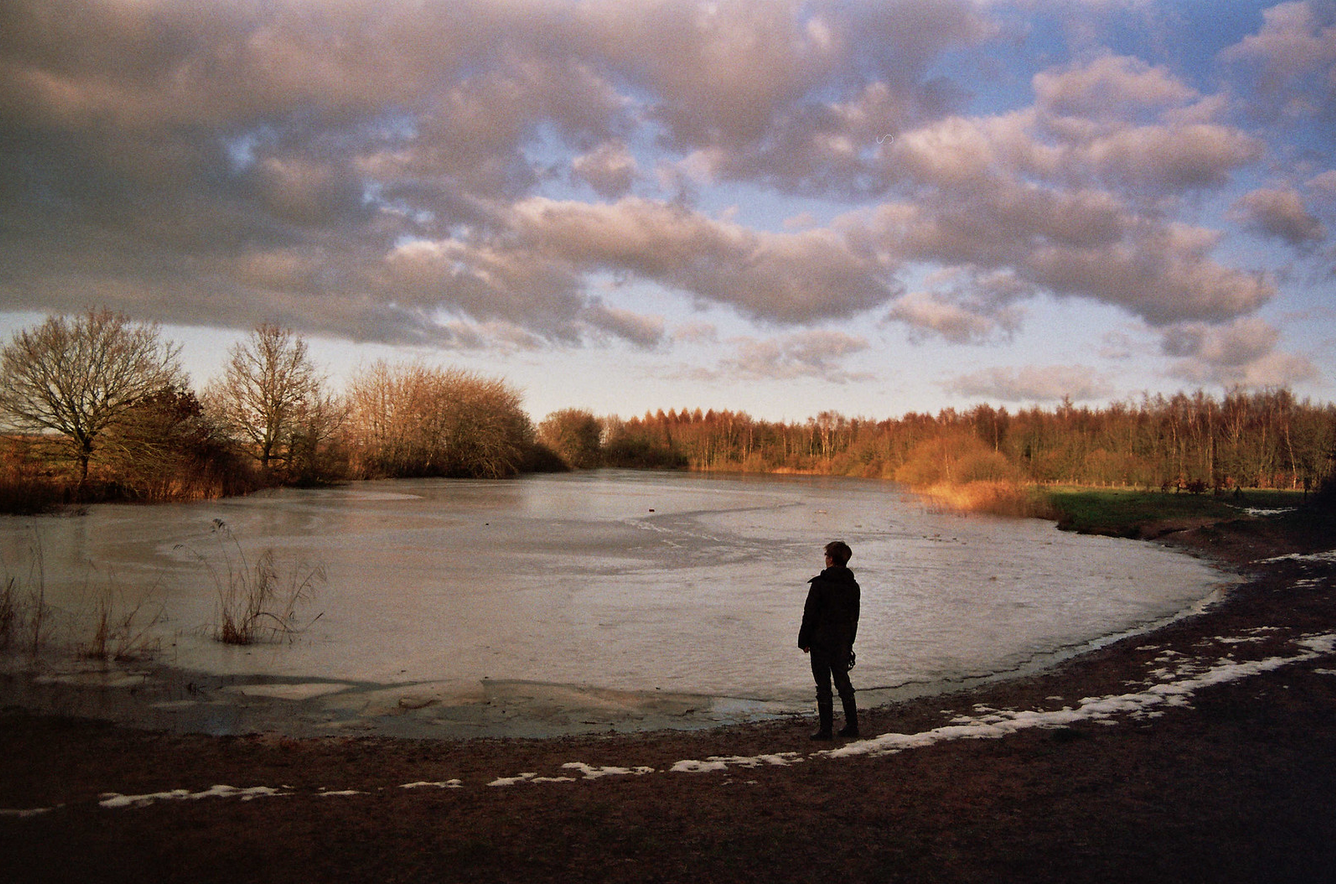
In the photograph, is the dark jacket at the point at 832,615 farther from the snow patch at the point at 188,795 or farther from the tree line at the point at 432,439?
the tree line at the point at 432,439

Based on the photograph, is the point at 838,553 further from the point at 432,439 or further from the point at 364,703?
the point at 432,439

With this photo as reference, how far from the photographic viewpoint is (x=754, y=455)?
98.8m

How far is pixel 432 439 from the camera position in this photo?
51.7 meters

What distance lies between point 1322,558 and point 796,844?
59.2 ft

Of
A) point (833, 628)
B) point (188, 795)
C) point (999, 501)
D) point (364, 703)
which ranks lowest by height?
point (364, 703)

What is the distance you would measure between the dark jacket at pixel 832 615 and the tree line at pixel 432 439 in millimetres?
23251

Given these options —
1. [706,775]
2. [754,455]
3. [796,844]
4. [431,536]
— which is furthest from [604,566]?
[754,455]

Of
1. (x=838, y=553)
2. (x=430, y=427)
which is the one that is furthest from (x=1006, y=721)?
(x=430, y=427)

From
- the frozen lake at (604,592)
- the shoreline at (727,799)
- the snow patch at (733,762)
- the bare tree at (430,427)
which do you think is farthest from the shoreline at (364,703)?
the bare tree at (430,427)

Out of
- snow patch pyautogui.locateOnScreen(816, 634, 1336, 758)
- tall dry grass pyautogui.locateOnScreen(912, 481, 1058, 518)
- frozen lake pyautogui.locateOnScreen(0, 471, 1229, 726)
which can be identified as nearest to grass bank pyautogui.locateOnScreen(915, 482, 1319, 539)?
tall dry grass pyautogui.locateOnScreen(912, 481, 1058, 518)

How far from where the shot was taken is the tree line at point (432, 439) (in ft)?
79.2

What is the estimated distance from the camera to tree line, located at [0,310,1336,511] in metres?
24.1

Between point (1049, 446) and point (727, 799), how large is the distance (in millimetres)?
68755

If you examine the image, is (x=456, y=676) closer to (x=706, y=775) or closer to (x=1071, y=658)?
(x=706, y=775)
